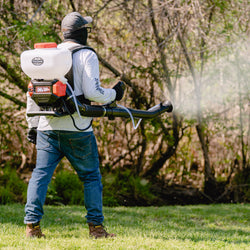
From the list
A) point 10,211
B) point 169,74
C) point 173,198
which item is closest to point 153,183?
point 173,198

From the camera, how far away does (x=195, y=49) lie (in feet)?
25.7

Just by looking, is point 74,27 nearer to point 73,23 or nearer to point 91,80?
point 73,23

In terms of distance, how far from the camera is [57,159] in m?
3.85

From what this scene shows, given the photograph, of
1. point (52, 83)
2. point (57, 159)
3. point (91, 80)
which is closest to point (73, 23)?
point (91, 80)

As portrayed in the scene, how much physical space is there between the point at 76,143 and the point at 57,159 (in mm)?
260

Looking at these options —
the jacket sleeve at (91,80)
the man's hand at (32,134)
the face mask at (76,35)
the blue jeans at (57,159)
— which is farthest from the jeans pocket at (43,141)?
the face mask at (76,35)

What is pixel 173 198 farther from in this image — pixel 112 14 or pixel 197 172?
pixel 112 14

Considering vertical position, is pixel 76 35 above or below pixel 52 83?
above

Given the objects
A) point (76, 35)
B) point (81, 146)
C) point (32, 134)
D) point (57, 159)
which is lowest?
point (57, 159)

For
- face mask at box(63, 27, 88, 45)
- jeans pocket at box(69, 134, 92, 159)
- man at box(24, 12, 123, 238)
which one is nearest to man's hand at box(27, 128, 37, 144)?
man at box(24, 12, 123, 238)

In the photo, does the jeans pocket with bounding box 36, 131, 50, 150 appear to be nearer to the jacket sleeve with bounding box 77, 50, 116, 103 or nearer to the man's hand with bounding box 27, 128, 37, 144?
the man's hand with bounding box 27, 128, 37, 144

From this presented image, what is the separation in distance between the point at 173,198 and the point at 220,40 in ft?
11.7

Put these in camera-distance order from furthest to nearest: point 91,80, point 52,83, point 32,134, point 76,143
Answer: point 32,134
point 76,143
point 91,80
point 52,83

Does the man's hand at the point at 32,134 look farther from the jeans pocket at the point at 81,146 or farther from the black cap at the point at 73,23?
the black cap at the point at 73,23
